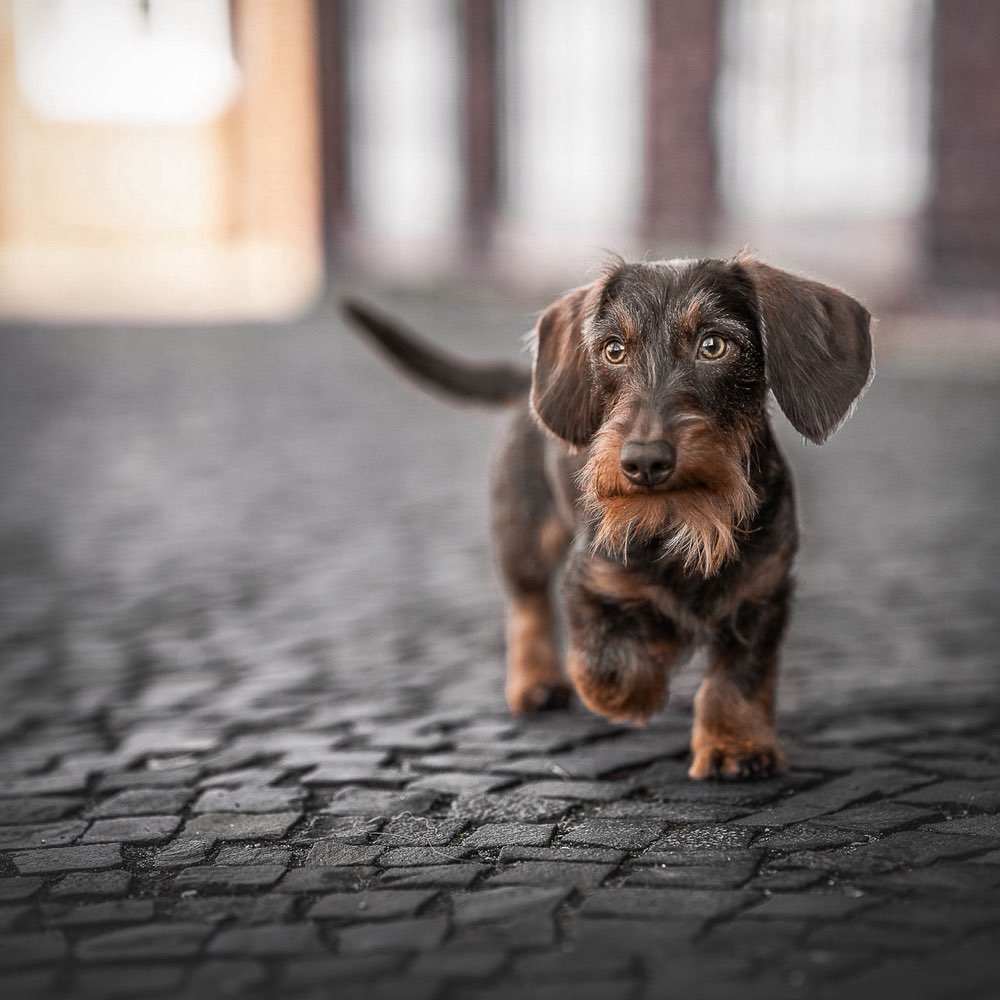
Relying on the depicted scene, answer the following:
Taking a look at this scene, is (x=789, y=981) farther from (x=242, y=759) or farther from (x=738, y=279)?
(x=242, y=759)

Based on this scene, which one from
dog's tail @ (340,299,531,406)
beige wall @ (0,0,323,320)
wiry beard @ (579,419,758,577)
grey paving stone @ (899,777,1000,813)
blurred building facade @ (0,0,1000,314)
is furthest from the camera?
beige wall @ (0,0,323,320)

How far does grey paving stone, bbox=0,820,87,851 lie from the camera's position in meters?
3.62

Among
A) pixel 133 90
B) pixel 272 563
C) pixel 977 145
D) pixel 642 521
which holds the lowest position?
pixel 272 563

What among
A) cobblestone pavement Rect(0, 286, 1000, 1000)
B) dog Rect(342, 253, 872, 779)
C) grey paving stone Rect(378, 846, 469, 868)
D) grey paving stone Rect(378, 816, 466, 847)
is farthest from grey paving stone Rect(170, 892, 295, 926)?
dog Rect(342, 253, 872, 779)

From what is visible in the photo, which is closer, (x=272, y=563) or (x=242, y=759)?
(x=242, y=759)

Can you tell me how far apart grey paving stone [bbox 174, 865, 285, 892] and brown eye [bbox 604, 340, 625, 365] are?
143 cm

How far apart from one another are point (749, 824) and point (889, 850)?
0.35 m

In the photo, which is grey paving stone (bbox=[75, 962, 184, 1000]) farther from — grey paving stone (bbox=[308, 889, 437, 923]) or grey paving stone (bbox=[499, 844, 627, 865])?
grey paving stone (bbox=[499, 844, 627, 865])

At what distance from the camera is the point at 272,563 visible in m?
7.28

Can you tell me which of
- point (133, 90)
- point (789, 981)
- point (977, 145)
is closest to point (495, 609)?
point (789, 981)

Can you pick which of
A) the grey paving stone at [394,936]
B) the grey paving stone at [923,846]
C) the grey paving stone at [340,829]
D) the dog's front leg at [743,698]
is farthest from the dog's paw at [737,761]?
the grey paving stone at [394,936]

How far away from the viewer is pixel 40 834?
3695mm

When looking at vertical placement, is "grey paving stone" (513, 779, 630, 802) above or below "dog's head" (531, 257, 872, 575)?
below

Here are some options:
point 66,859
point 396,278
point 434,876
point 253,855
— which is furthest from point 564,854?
point 396,278
